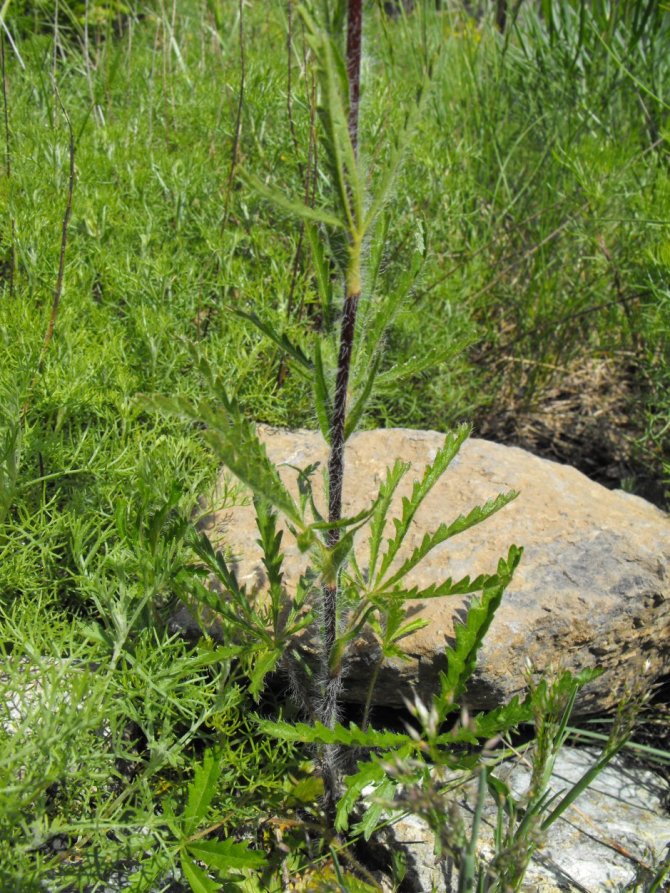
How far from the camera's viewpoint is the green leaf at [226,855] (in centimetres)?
178

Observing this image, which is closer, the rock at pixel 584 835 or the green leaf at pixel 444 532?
the green leaf at pixel 444 532

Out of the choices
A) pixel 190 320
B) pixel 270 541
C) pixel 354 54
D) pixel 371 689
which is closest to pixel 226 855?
pixel 371 689

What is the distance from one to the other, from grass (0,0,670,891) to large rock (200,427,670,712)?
0.25 m

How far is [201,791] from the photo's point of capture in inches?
72.1

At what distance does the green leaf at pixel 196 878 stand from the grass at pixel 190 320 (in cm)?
7

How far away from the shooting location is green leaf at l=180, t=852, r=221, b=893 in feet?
5.73

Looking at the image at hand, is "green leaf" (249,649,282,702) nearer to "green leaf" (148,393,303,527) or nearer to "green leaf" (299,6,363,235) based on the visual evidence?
"green leaf" (148,393,303,527)

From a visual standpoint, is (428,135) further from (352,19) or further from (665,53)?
(352,19)

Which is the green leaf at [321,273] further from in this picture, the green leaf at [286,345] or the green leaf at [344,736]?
the green leaf at [344,736]

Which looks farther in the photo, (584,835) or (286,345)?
(584,835)

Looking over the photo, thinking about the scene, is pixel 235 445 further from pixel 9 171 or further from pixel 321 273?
pixel 9 171

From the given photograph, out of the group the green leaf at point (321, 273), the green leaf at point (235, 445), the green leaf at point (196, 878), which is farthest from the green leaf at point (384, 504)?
the green leaf at point (196, 878)

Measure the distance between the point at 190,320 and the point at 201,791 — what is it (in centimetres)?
176

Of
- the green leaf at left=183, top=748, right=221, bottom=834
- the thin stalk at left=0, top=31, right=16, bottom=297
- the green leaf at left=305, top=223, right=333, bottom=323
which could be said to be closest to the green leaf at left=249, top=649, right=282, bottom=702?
the green leaf at left=183, top=748, right=221, bottom=834
